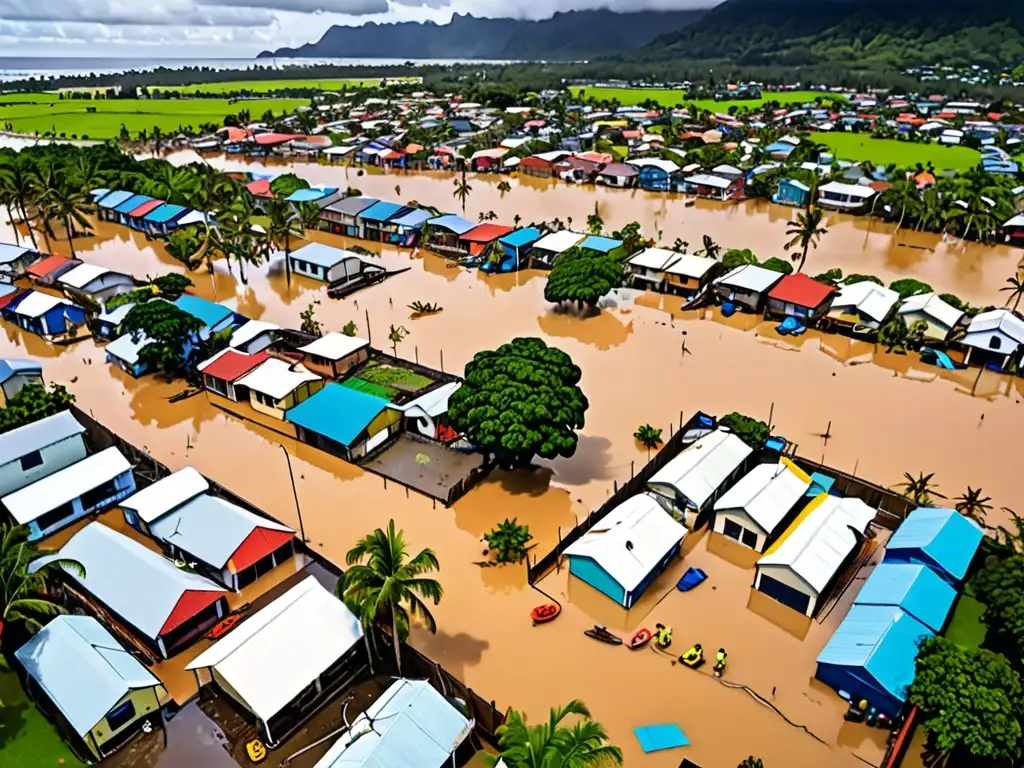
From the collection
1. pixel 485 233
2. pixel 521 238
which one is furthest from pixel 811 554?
pixel 485 233

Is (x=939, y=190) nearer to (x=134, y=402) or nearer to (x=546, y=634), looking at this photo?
(x=546, y=634)

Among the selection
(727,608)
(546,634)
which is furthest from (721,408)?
(546,634)

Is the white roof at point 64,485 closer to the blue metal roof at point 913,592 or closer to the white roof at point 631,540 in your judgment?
the white roof at point 631,540

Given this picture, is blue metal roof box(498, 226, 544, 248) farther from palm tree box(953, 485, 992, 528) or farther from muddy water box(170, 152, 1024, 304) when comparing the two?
palm tree box(953, 485, 992, 528)

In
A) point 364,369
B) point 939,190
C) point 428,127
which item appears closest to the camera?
point 364,369

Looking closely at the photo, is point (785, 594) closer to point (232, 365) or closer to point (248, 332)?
point (232, 365)

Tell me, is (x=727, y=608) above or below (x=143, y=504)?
below
